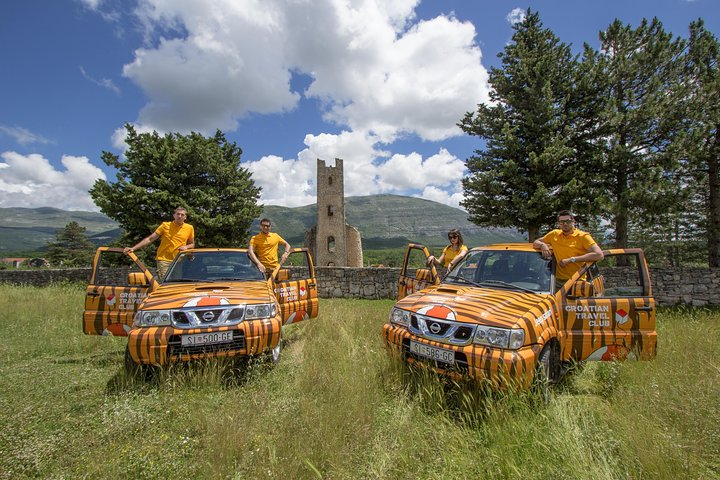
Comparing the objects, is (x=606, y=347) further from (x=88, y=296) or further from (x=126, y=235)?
(x=126, y=235)

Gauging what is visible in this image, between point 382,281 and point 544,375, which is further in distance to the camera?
point 382,281

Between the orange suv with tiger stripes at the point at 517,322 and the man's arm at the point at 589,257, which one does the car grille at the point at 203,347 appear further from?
the man's arm at the point at 589,257

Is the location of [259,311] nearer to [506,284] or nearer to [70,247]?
[506,284]

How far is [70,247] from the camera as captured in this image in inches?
2243

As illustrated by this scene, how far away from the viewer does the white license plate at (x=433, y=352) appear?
3094mm

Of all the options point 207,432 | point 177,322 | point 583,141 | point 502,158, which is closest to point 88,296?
point 177,322

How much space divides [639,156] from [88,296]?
17.8 m

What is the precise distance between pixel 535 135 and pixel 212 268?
Result: 14834mm

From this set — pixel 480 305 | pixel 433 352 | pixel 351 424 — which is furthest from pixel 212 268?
pixel 480 305

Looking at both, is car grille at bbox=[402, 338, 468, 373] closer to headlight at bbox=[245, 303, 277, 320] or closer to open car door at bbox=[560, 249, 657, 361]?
open car door at bbox=[560, 249, 657, 361]

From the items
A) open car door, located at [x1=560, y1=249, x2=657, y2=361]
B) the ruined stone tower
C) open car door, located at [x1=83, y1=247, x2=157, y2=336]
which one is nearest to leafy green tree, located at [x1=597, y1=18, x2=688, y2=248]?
open car door, located at [x1=560, y1=249, x2=657, y2=361]

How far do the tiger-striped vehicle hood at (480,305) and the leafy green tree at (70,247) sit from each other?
65078 mm

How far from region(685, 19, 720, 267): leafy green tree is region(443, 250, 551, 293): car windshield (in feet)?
42.0

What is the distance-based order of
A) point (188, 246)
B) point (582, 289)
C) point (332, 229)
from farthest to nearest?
1. point (332, 229)
2. point (188, 246)
3. point (582, 289)
